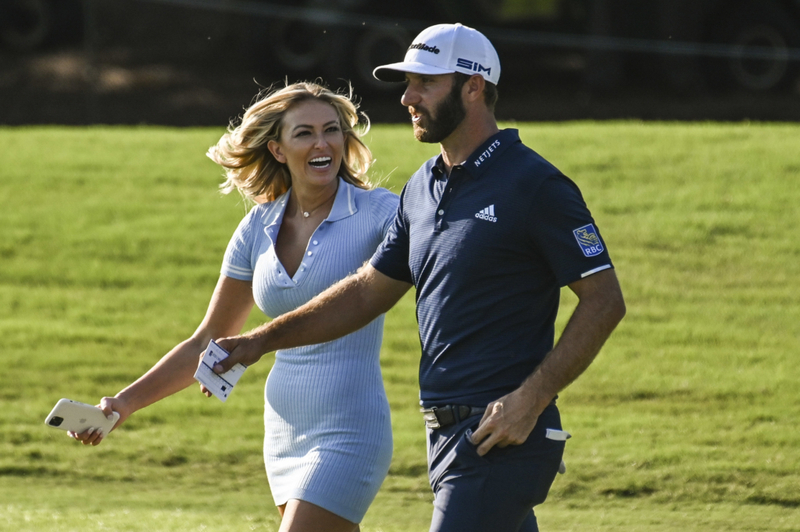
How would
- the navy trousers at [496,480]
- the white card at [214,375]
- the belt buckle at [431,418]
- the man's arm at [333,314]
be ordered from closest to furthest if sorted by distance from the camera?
the navy trousers at [496,480] < the belt buckle at [431,418] < the white card at [214,375] < the man's arm at [333,314]

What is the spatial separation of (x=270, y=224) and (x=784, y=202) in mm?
8659

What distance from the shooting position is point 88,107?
19.5 m

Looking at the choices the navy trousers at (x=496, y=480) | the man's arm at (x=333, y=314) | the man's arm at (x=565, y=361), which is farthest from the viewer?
the man's arm at (x=333, y=314)

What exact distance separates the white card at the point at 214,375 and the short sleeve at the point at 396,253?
0.60 m

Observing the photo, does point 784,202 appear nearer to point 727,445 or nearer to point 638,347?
point 638,347

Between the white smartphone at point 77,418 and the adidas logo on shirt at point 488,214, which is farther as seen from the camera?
the white smartphone at point 77,418

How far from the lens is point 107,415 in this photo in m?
4.49

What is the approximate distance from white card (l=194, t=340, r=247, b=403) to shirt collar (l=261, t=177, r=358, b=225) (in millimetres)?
755

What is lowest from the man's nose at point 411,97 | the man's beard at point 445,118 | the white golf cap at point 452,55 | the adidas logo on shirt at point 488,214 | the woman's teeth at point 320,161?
the adidas logo on shirt at point 488,214

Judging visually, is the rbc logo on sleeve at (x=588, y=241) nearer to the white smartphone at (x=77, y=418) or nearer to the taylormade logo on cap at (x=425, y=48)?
the taylormade logo on cap at (x=425, y=48)

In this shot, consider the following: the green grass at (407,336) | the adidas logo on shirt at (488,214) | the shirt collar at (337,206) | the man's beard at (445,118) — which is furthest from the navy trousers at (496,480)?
the green grass at (407,336)

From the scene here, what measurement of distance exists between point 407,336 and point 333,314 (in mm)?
6498

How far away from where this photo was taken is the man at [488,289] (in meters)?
3.57

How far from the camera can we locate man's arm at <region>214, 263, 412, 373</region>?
165 inches
